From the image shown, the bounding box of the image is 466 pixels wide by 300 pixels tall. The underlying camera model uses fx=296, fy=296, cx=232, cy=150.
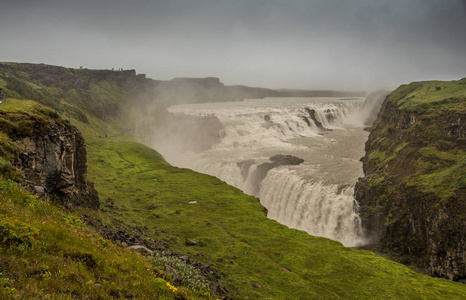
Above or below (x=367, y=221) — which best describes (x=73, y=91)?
above

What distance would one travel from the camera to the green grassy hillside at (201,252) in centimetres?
998

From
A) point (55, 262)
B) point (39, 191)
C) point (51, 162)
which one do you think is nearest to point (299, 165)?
point (51, 162)

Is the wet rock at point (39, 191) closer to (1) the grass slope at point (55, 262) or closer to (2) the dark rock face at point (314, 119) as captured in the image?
(1) the grass slope at point (55, 262)

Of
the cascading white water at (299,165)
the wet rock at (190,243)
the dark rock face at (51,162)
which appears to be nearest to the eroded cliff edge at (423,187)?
the cascading white water at (299,165)

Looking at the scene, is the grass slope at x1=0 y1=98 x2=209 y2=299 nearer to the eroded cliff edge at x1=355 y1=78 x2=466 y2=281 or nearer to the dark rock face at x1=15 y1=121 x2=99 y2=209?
the dark rock face at x1=15 y1=121 x2=99 y2=209

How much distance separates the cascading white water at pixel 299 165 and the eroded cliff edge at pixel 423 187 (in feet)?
13.4

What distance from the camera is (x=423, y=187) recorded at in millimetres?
39594

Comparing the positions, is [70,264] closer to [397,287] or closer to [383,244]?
[397,287]

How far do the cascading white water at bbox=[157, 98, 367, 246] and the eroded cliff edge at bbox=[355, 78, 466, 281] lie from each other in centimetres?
407

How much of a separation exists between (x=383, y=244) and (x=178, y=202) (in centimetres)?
2942

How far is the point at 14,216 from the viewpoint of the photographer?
402 inches

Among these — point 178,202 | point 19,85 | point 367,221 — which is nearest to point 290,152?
point 367,221

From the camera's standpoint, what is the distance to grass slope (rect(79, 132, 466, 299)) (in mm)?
22141

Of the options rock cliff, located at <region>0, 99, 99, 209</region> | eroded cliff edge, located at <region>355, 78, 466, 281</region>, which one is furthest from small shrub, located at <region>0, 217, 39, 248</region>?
eroded cliff edge, located at <region>355, 78, 466, 281</region>
